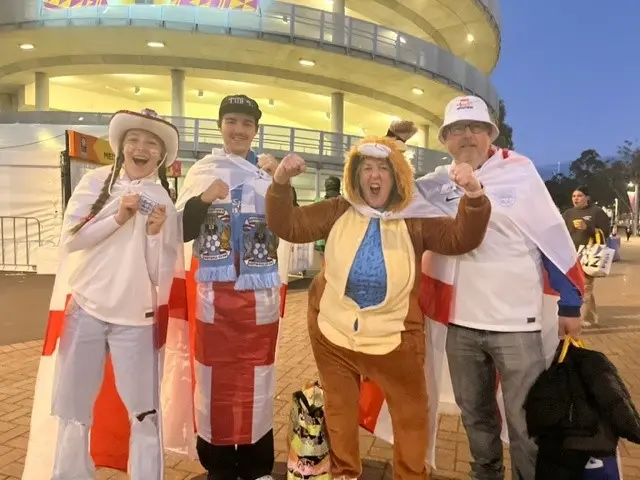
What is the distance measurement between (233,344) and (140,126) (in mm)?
1229

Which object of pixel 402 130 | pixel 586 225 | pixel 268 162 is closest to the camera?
pixel 268 162

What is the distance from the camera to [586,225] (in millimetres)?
7555

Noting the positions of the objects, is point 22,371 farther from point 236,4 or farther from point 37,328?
point 236,4

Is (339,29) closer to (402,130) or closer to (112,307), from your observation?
(402,130)

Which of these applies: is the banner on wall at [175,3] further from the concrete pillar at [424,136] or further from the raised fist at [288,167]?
the raised fist at [288,167]

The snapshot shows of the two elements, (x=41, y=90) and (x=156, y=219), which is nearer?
(x=156, y=219)

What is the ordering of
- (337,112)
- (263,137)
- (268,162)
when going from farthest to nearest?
(337,112), (263,137), (268,162)

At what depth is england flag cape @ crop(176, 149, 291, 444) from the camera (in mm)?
2994

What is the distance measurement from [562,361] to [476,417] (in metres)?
0.56

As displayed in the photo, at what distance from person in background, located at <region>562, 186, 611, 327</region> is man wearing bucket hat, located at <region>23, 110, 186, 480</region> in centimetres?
610

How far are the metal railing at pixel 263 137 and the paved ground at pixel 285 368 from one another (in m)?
6.65

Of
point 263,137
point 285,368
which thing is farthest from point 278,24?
point 285,368

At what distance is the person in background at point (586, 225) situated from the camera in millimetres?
7562

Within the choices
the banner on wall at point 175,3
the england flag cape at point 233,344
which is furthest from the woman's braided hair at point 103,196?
the banner on wall at point 175,3
